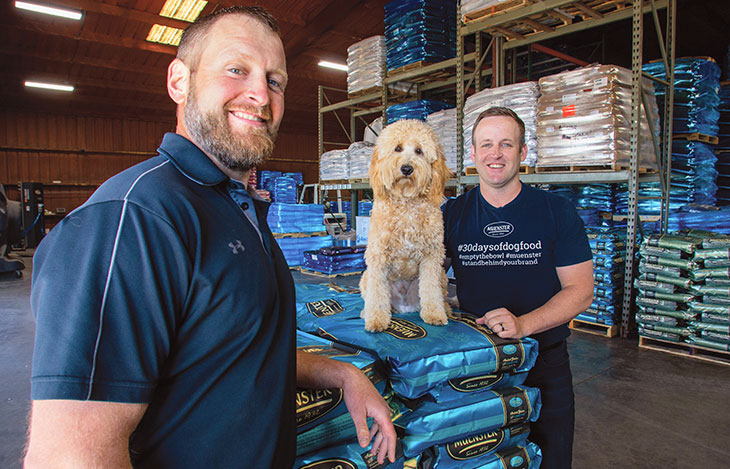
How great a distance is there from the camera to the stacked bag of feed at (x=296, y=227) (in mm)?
9438

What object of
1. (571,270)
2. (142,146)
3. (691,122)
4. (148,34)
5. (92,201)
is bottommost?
(571,270)

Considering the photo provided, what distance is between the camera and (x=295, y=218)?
9.69 metres

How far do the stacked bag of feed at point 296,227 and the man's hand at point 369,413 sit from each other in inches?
322

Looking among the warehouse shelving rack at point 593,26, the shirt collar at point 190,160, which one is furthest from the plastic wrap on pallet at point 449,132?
the shirt collar at point 190,160

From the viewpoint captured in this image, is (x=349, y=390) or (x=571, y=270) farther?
(x=571, y=270)

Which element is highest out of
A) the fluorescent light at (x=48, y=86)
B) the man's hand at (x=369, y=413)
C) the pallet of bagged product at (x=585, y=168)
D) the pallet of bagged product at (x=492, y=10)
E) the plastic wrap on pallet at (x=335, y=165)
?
the fluorescent light at (x=48, y=86)

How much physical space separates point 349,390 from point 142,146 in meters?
22.3

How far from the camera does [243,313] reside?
787 millimetres

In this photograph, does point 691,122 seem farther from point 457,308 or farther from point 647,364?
point 457,308

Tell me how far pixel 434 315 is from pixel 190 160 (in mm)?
A: 1175

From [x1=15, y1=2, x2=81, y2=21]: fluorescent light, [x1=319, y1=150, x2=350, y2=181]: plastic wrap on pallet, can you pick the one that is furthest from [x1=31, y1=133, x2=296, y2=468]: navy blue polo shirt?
[x1=15, y1=2, x2=81, y2=21]: fluorescent light

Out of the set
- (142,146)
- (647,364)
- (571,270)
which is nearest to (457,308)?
(571,270)

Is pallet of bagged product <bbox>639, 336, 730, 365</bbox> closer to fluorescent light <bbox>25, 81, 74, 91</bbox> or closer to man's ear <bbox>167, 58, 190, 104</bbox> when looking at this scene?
man's ear <bbox>167, 58, 190, 104</bbox>

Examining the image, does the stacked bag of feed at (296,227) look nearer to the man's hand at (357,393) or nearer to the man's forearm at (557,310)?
the man's forearm at (557,310)
